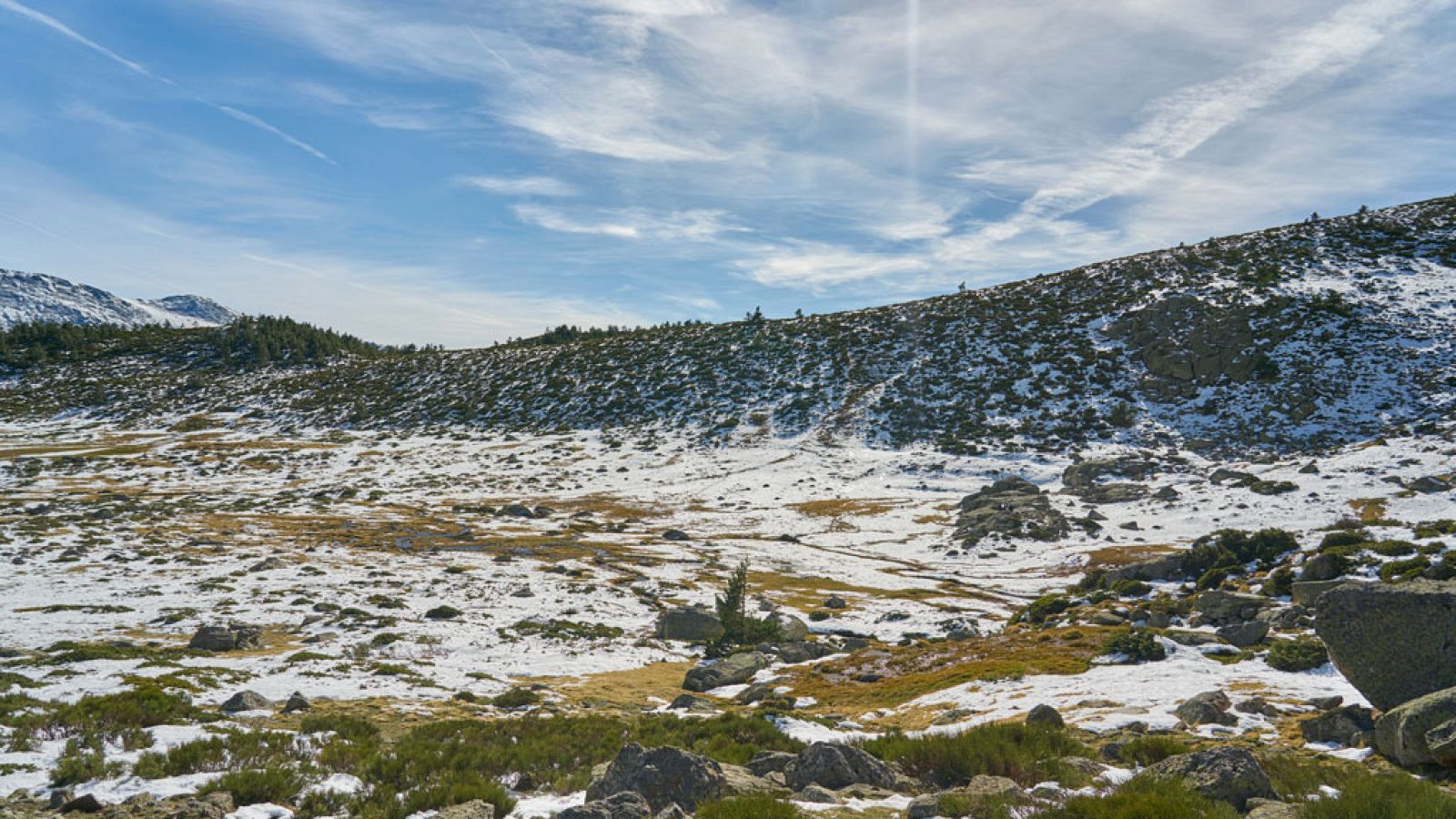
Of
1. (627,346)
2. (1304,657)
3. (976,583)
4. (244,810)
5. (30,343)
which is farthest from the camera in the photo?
(30,343)

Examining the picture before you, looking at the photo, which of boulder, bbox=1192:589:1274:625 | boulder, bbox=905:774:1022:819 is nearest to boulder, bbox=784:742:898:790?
boulder, bbox=905:774:1022:819

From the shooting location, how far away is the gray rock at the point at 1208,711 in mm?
12070

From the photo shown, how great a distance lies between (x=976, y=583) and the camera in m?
40.0

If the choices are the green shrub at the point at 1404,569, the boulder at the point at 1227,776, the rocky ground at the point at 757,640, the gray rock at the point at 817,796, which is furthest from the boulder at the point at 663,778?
the green shrub at the point at 1404,569

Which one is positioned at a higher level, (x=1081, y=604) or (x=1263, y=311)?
(x=1263, y=311)

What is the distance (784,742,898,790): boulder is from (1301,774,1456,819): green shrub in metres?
5.02

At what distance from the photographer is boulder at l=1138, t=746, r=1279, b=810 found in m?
7.56

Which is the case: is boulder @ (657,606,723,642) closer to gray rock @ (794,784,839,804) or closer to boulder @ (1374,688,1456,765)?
gray rock @ (794,784,839,804)

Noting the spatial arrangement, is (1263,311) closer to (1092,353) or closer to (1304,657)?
(1092,353)

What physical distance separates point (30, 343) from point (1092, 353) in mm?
202006

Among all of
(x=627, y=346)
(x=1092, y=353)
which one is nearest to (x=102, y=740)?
(x=1092, y=353)

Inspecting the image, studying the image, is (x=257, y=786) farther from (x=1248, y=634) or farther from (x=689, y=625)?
(x=689, y=625)

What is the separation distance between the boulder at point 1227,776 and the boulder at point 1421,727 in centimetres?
230

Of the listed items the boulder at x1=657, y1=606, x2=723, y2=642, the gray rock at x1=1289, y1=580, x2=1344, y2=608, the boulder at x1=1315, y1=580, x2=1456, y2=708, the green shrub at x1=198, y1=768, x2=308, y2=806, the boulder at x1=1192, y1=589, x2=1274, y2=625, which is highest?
the boulder at x1=1315, y1=580, x2=1456, y2=708
